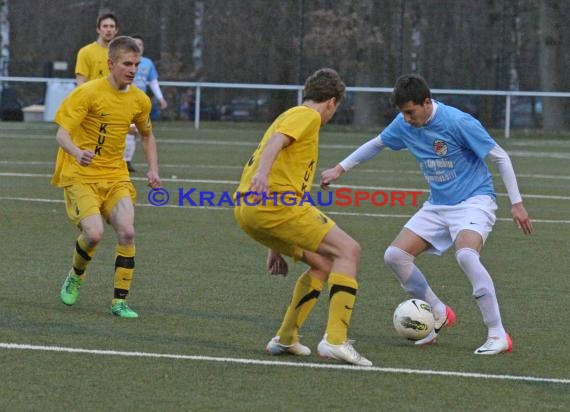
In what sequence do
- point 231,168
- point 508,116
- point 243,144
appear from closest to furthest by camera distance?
point 231,168 → point 243,144 → point 508,116

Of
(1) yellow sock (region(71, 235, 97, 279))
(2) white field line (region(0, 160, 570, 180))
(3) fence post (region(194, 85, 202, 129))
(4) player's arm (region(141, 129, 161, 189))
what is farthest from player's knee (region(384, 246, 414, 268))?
(3) fence post (region(194, 85, 202, 129))

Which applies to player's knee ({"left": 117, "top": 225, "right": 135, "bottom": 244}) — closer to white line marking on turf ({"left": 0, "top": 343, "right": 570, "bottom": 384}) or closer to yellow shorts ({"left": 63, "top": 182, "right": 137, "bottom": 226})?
yellow shorts ({"left": 63, "top": 182, "right": 137, "bottom": 226})

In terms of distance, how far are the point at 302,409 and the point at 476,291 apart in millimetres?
1973

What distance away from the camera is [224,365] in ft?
22.5

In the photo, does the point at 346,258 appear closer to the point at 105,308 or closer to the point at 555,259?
the point at 105,308

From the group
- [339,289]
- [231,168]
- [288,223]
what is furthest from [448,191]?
[231,168]

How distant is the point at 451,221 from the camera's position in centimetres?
781

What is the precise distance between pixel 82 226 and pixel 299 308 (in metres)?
1.97

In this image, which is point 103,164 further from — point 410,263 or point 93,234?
point 410,263

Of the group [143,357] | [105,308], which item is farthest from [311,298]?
[105,308]

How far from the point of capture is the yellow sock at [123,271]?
8398mm

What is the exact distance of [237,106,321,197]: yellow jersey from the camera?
6.91 m

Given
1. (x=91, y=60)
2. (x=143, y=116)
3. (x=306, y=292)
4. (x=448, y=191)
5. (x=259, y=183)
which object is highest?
(x=91, y=60)

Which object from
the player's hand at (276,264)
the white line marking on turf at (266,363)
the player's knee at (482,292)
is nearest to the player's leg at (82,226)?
the white line marking on turf at (266,363)
